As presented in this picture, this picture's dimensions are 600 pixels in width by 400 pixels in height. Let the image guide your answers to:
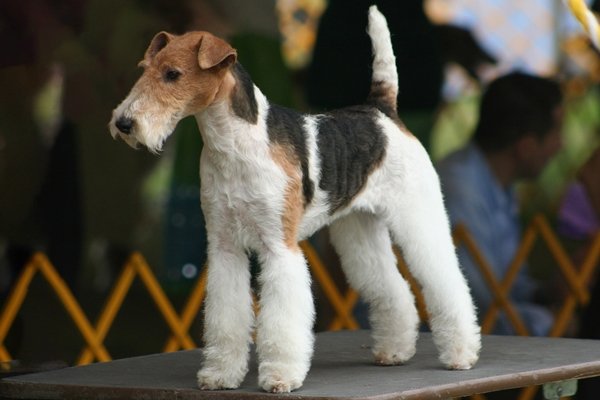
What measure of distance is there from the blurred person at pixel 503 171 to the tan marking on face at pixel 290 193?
11.3 feet

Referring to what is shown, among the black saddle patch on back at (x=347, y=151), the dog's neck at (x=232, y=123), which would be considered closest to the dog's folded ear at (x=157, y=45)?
the dog's neck at (x=232, y=123)

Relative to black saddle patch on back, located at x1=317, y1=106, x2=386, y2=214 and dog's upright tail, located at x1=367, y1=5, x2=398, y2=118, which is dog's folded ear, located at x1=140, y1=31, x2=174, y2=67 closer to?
black saddle patch on back, located at x1=317, y1=106, x2=386, y2=214

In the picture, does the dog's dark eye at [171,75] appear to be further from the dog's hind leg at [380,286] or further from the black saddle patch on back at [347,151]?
the dog's hind leg at [380,286]

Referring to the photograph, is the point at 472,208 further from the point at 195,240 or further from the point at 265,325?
the point at 265,325

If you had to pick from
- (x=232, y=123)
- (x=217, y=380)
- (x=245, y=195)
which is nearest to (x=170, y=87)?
(x=232, y=123)

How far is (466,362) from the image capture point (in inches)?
183

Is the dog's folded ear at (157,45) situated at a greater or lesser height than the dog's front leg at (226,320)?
greater

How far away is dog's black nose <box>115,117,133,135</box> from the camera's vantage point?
3.86 metres

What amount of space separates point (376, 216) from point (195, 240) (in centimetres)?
285

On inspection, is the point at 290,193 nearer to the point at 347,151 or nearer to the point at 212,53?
the point at 347,151

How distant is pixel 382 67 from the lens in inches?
186

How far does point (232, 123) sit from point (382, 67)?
80 cm

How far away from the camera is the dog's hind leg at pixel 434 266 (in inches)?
182

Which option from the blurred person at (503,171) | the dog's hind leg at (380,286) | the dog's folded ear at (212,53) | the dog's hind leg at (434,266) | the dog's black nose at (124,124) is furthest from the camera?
the blurred person at (503,171)
